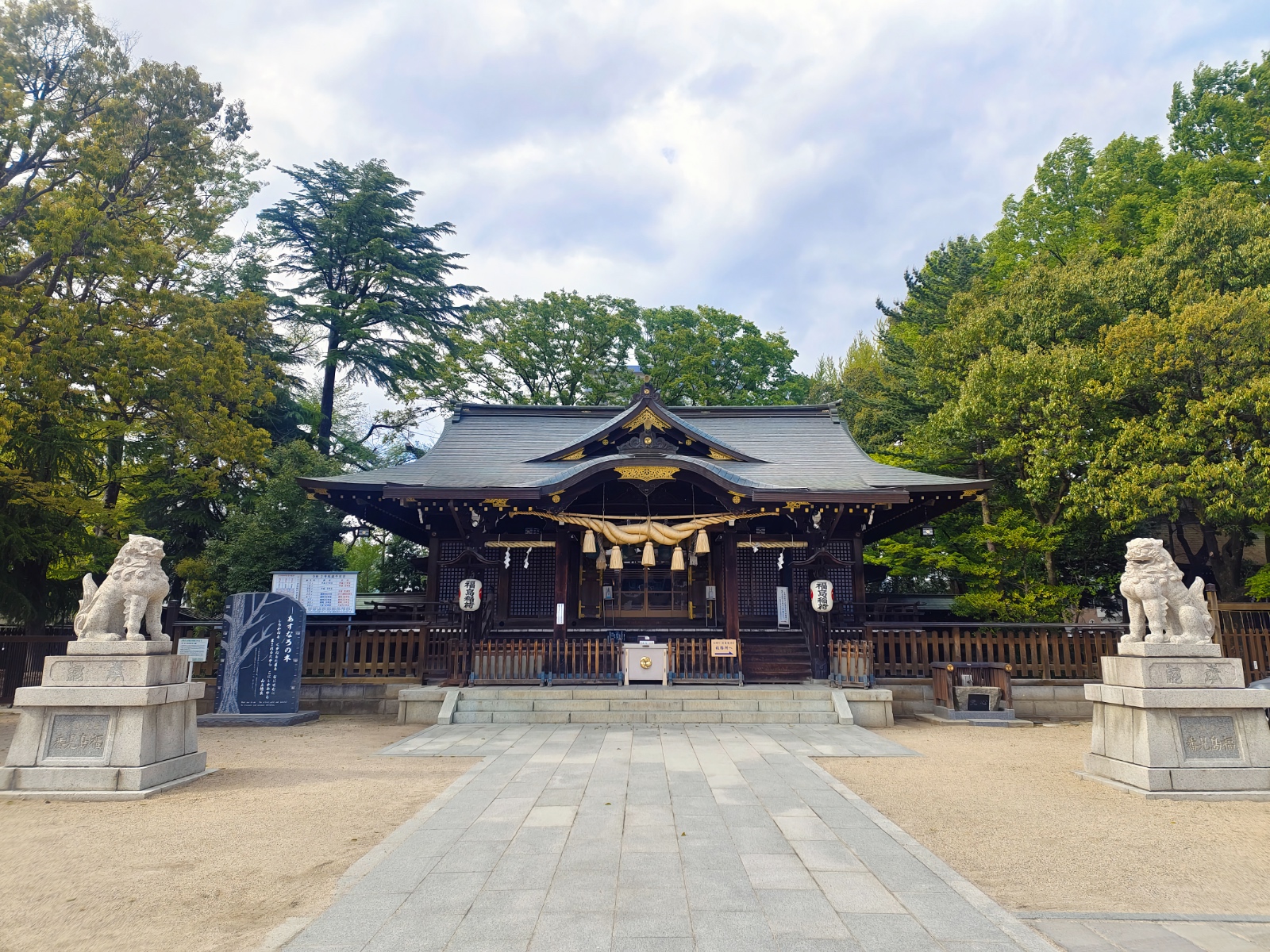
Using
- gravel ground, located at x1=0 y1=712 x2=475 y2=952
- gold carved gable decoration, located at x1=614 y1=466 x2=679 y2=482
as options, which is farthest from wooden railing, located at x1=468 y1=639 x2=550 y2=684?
gravel ground, located at x1=0 y1=712 x2=475 y2=952

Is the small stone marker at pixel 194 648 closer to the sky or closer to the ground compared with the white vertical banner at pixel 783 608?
closer to the ground

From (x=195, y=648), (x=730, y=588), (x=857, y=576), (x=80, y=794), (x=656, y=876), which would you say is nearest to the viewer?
(x=656, y=876)

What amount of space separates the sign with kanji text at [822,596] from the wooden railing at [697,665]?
178 centimetres

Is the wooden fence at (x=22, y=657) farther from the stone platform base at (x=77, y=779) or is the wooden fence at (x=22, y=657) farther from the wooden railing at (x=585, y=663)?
the wooden railing at (x=585, y=663)

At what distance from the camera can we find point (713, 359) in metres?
29.3

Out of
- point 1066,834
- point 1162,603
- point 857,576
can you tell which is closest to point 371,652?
point 857,576

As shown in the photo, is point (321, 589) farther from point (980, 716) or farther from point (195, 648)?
point (980, 716)

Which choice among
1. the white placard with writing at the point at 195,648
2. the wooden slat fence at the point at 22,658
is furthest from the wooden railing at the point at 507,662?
the wooden slat fence at the point at 22,658

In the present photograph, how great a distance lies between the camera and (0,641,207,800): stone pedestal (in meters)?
6.64

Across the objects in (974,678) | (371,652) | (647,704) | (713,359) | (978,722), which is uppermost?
(713,359)

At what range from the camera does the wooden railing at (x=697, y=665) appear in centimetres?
1230

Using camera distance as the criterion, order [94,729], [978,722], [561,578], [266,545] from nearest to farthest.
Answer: [94,729], [978,722], [561,578], [266,545]

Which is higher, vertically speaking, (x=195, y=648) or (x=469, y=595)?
(x=469, y=595)

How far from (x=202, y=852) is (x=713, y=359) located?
26305 mm
